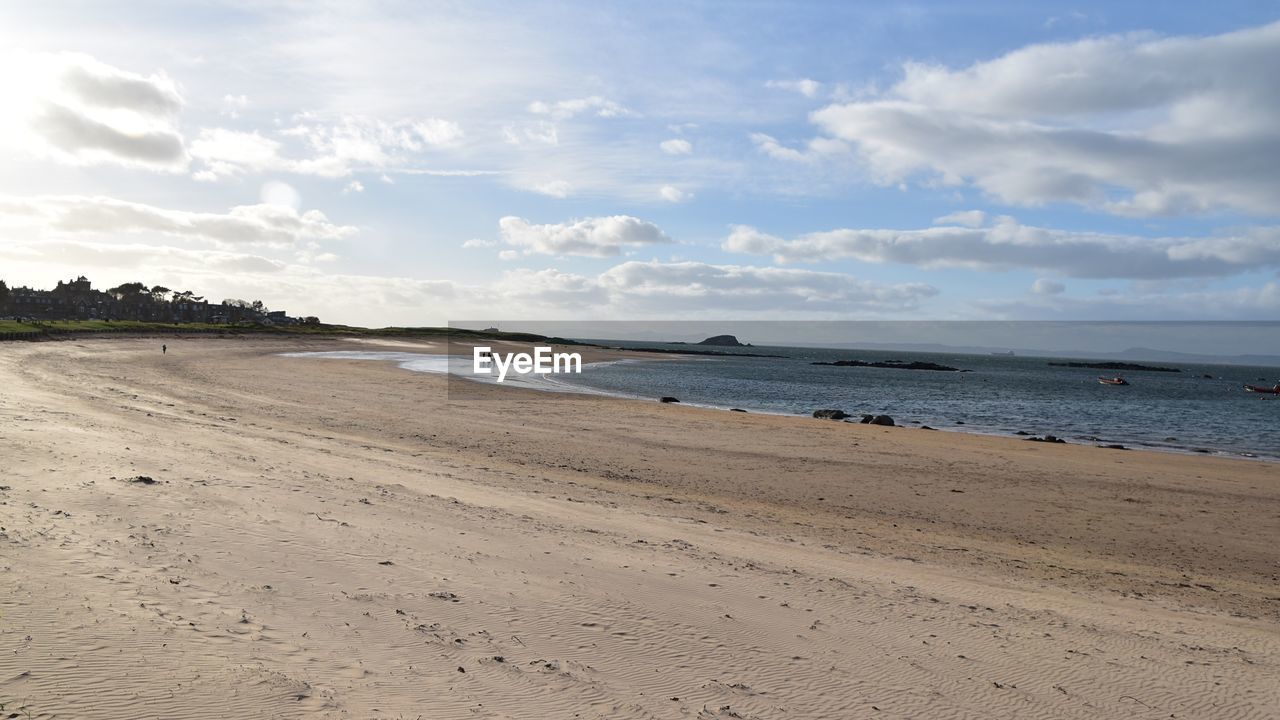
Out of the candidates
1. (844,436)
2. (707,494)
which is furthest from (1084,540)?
(844,436)

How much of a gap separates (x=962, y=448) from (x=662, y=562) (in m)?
17.2

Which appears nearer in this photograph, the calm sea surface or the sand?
the sand

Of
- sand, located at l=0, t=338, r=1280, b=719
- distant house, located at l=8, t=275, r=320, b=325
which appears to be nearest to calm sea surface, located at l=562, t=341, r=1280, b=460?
sand, located at l=0, t=338, r=1280, b=719

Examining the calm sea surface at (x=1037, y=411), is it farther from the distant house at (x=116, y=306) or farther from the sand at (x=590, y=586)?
the distant house at (x=116, y=306)

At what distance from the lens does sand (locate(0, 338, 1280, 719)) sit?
523 cm

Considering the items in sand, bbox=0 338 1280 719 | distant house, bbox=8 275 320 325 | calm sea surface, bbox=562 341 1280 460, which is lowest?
calm sea surface, bbox=562 341 1280 460

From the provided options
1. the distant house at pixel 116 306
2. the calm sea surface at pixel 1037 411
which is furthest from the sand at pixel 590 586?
the distant house at pixel 116 306

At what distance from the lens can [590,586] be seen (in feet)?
25.1

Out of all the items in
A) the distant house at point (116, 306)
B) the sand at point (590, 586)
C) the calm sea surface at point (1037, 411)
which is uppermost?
the distant house at point (116, 306)

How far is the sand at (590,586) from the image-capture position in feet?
17.1

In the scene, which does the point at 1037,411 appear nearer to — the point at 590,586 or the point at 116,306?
the point at 590,586

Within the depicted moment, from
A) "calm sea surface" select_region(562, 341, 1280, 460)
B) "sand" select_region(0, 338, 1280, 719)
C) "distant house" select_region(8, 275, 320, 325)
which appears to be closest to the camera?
"sand" select_region(0, 338, 1280, 719)

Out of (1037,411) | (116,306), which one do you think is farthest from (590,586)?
(116,306)

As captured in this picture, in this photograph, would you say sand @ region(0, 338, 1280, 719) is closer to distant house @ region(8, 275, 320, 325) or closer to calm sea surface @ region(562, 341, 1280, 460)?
calm sea surface @ region(562, 341, 1280, 460)
